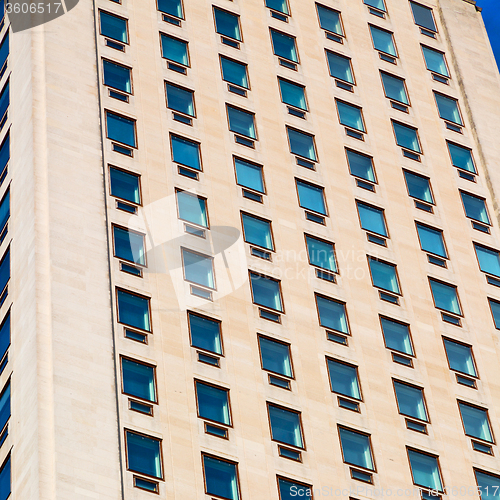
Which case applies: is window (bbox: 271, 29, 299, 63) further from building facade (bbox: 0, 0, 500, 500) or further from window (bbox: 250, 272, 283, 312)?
window (bbox: 250, 272, 283, 312)

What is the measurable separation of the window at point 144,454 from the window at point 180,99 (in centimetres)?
1687

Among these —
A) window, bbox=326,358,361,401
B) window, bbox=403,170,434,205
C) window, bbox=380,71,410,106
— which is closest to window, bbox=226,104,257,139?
window, bbox=403,170,434,205

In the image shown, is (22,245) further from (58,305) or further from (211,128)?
(211,128)

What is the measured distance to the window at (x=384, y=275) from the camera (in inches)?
1994

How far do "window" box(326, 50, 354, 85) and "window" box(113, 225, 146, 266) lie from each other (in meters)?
16.9

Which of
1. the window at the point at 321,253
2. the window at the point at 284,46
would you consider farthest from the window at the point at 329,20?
the window at the point at 321,253

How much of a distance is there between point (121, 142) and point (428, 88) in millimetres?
18988

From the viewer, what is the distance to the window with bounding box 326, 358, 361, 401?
46.2 meters

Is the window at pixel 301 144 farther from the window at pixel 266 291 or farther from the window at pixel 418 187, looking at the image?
the window at pixel 266 291

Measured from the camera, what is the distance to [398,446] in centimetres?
4544

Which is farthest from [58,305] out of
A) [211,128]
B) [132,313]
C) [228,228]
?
[211,128]

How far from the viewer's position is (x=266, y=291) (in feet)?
156

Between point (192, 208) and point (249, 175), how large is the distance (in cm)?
395

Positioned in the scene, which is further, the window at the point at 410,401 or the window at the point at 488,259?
the window at the point at 488,259
